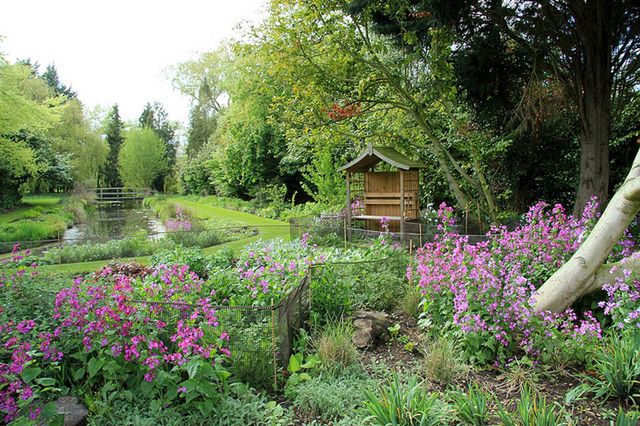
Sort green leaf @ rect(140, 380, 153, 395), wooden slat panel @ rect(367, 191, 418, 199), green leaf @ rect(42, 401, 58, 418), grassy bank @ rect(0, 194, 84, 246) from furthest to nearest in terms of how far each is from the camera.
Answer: grassy bank @ rect(0, 194, 84, 246)
wooden slat panel @ rect(367, 191, 418, 199)
green leaf @ rect(140, 380, 153, 395)
green leaf @ rect(42, 401, 58, 418)

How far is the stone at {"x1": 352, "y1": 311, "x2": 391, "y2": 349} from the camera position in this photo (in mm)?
4242

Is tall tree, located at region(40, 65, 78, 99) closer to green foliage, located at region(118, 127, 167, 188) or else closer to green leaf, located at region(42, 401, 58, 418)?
green foliage, located at region(118, 127, 167, 188)

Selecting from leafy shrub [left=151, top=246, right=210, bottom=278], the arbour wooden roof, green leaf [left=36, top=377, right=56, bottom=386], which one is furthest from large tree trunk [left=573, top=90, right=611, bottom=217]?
green leaf [left=36, top=377, right=56, bottom=386]

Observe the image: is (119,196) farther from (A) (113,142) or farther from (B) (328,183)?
(B) (328,183)

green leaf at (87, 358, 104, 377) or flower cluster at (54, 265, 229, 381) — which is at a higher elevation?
flower cluster at (54, 265, 229, 381)

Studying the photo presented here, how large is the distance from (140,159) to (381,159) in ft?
112

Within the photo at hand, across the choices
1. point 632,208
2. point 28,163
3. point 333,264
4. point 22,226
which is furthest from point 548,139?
point 28,163

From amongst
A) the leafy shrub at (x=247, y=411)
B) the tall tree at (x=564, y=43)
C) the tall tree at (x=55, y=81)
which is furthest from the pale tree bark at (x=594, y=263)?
the tall tree at (x=55, y=81)

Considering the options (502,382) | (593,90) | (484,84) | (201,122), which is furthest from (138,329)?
(201,122)

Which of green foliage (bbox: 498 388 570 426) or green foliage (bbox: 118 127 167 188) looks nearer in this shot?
green foliage (bbox: 498 388 570 426)

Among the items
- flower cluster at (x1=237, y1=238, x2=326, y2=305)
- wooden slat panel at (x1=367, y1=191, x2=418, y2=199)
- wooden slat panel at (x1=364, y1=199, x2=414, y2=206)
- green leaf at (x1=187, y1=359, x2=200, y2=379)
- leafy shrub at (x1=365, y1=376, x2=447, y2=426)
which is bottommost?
leafy shrub at (x1=365, y1=376, x2=447, y2=426)

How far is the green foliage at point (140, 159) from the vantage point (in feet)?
132

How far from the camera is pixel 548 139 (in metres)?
9.95

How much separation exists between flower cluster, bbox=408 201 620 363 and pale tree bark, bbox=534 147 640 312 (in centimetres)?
16
